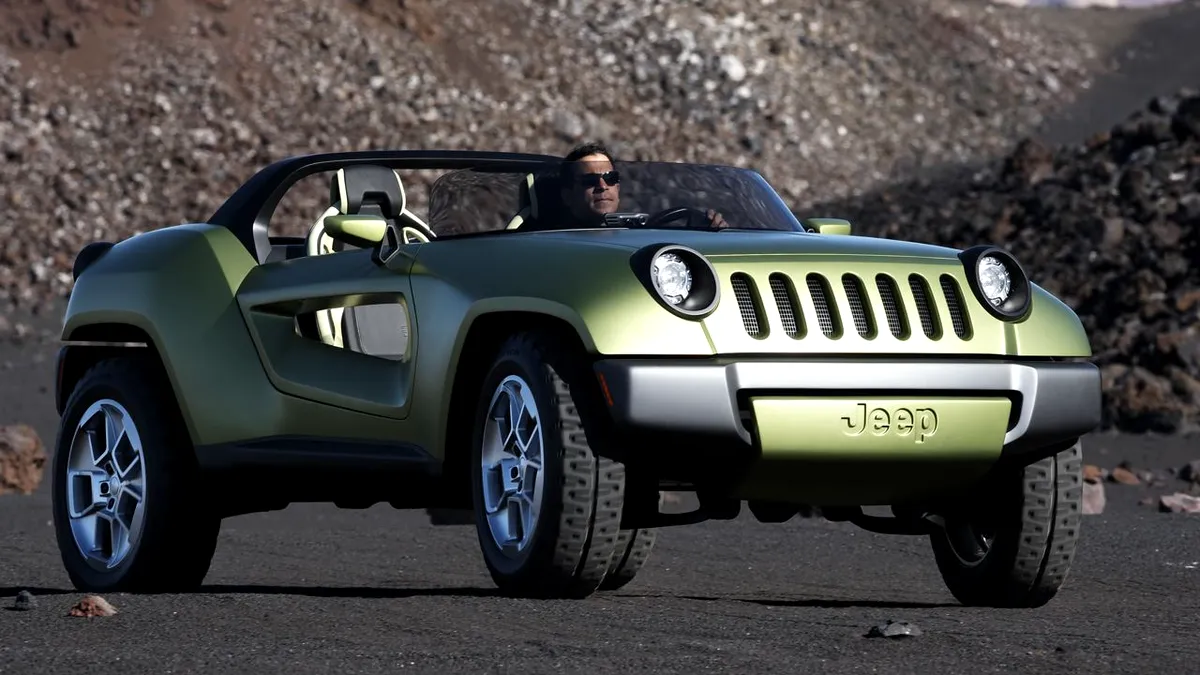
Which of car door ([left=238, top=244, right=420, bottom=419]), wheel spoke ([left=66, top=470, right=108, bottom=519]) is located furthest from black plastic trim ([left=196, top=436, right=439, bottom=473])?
wheel spoke ([left=66, top=470, right=108, bottom=519])

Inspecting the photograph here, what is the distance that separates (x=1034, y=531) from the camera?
7.46 meters

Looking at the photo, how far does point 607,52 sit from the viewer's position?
2195 inches

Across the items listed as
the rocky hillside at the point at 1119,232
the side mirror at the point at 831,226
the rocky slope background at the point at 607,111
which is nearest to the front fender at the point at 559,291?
the side mirror at the point at 831,226

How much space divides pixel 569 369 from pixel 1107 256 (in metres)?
27.1

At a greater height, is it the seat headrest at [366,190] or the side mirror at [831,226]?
the seat headrest at [366,190]

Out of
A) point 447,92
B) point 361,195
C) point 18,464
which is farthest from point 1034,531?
point 447,92

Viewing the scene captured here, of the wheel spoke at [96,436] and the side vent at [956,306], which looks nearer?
the side vent at [956,306]

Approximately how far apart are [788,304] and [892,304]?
35cm

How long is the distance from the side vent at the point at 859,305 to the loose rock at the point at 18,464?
1352 centimetres

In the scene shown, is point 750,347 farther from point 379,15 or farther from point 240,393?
point 379,15

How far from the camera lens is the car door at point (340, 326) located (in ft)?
24.6

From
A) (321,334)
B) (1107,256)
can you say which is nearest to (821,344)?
(321,334)

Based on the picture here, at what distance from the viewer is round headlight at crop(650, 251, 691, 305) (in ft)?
21.8

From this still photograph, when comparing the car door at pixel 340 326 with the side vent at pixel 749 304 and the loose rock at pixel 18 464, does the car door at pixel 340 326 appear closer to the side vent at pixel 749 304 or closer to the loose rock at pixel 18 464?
the side vent at pixel 749 304
